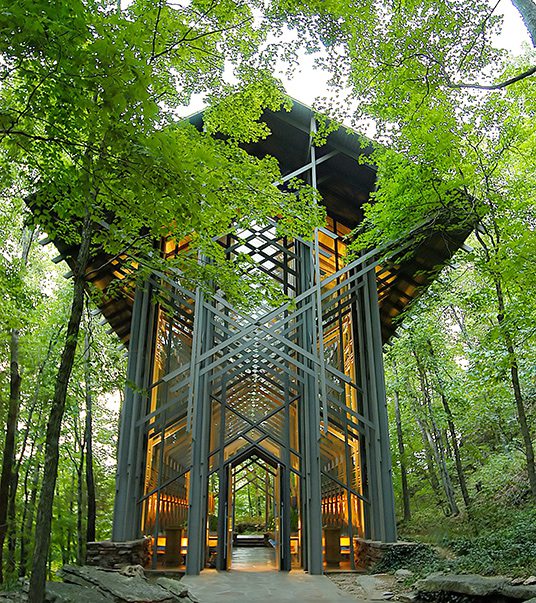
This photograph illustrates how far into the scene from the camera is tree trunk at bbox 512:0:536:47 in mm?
5145

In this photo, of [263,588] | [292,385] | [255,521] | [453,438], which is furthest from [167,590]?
[255,521]

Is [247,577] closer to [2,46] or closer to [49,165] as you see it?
[49,165]

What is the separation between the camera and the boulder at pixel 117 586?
4.87 m

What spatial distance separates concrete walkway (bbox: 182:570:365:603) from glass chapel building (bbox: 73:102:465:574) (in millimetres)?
413

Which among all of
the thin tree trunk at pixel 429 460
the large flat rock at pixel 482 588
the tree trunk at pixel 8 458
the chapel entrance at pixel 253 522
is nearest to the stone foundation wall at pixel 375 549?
the chapel entrance at pixel 253 522

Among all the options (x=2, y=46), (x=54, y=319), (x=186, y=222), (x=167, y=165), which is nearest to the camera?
(x=2, y=46)

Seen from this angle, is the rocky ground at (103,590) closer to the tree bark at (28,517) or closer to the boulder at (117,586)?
the boulder at (117,586)

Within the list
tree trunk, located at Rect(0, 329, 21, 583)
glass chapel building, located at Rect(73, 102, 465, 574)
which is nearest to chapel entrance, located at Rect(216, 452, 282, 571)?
glass chapel building, located at Rect(73, 102, 465, 574)

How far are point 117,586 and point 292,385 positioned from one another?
616cm

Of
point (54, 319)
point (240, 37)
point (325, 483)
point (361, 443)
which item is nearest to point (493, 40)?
point (240, 37)

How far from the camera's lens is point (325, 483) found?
50.0ft

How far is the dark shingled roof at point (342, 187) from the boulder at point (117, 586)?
246 inches

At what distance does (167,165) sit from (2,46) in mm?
1376

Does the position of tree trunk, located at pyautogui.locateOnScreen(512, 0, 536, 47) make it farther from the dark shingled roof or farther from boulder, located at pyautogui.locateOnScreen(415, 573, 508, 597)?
boulder, located at pyautogui.locateOnScreen(415, 573, 508, 597)
